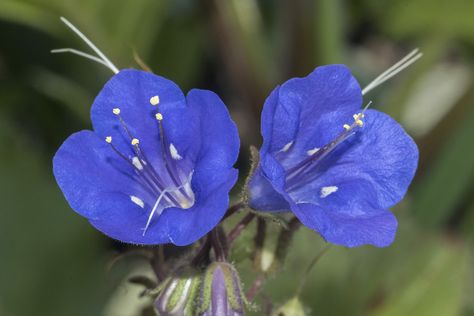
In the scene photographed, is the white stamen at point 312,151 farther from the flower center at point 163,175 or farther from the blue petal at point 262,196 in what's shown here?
the flower center at point 163,175

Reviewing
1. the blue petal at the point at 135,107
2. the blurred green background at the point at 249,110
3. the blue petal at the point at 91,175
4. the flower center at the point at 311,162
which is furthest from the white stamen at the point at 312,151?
the blurred green background at the point at 249,110

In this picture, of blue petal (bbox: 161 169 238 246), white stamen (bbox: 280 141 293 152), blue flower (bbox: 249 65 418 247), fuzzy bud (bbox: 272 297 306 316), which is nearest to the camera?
blue petal (bbox: 161 169 238 246)

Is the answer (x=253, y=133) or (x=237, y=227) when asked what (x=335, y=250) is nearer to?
(x=253, y=133)

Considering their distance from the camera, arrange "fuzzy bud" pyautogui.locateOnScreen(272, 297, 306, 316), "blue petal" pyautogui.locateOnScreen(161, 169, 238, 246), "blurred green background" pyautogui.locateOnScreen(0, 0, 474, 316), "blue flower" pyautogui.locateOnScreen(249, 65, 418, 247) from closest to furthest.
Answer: "blue petal" pyautogui.locateOnScreen(161, 169, 238, 246) < "blue flower" pyautogui.locateOnScreen(249, 65, 418, 247) < "fuzzy bud" pyautogui.locateOnScreen(272, 297, 306, 316) < "blurred green background" pyautogui.locateOnScreen(0, 0, 474, 316)

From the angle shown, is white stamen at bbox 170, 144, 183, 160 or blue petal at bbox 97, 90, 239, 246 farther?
white stamen at bbox 170, 144, 183, 160

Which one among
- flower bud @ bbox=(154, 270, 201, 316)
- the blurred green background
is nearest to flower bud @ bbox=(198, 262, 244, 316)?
flower bud @ bbox=(154, 270, 201, 316)

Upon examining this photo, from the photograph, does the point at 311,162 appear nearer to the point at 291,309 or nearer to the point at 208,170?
the point at 208,170

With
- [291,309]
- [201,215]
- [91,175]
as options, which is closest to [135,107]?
[91,175]

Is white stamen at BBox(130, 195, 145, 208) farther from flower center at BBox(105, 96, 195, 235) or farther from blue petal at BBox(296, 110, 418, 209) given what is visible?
blue petal at BBox(296, 110, 418, 209)
